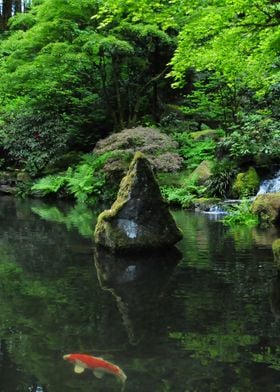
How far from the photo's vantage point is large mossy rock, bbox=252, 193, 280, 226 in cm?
1227

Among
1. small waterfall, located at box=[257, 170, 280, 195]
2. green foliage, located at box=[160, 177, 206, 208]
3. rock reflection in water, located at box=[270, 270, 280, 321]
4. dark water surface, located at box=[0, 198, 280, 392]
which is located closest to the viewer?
dark water surface, located at box=[0, 198, 280, 392]

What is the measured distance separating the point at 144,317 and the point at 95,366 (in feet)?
4.74

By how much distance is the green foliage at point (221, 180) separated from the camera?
16938 millimetres

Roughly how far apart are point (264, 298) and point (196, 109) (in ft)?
60.5

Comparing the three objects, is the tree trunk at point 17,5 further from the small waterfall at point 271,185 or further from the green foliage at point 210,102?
the small waterfall at point 271,185

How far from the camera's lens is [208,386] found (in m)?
3.95

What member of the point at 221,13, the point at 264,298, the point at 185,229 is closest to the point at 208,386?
the point at 264,298

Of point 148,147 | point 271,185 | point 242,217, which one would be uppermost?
point 148,147

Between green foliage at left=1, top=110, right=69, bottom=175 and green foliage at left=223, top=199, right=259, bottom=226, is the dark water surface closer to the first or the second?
green foliage at left=223, top=199, right=259, bottom=226

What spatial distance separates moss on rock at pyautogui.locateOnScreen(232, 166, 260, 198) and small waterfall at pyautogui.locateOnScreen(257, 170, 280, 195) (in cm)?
17

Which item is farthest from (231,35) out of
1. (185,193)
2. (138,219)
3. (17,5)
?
(17,5)

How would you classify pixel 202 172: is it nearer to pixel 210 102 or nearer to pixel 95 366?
pixel 210 102

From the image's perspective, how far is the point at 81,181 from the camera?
1967cm

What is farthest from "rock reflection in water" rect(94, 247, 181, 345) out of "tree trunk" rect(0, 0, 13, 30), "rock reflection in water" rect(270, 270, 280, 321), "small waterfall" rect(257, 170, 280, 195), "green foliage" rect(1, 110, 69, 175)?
"tree trunk" rect(0, 0, 13, 30)
